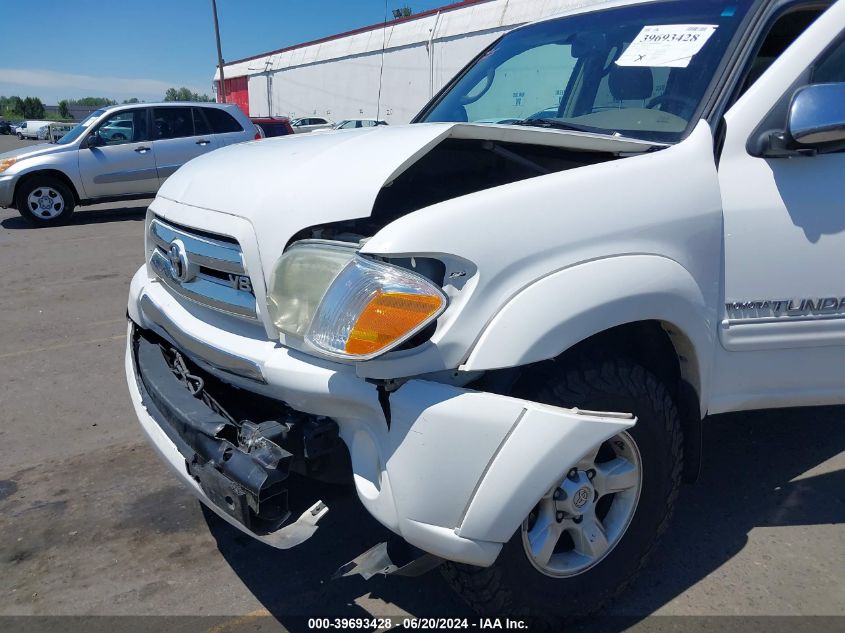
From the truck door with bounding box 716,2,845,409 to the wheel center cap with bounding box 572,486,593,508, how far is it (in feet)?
2.31

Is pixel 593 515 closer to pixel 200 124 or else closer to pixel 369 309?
pixel 369 309

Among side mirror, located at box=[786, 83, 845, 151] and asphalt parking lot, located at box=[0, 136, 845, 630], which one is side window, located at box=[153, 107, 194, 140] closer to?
asphalt parking lot, located at box=[0, 136, 845, 630]

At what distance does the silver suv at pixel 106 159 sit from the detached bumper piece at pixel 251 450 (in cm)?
1041

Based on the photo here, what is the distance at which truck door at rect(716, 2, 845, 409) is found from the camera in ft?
8.01

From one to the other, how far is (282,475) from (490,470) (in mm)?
558

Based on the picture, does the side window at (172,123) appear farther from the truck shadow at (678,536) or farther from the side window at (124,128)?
the truck shadow at (678,536)

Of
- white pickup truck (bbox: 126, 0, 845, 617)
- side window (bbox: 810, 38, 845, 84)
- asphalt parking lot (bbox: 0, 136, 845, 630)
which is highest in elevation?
side window (bbox: 810, 38, 845, 84)

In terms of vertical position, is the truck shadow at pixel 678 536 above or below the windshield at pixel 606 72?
below

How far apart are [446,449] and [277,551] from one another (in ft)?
4.46

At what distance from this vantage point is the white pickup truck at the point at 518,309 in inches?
74.7

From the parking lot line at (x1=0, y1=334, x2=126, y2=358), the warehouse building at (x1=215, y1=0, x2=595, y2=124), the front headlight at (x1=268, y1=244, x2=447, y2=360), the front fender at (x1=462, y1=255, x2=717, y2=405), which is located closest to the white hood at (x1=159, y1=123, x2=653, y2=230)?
the front headlight at (x1=268, y1=244, x2=447, y2=360)

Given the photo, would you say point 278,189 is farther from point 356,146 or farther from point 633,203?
point 633,203

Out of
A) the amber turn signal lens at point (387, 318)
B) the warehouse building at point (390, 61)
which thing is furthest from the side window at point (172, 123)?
the amber turn signal lens at point (387, 318)

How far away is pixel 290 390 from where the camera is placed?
6.64 feet
